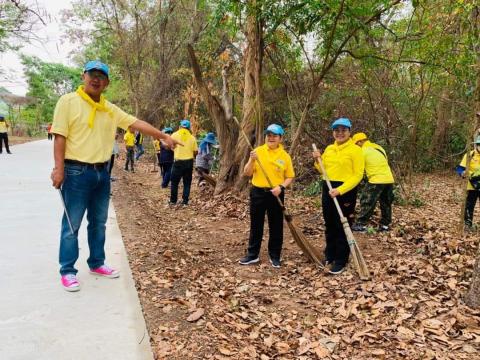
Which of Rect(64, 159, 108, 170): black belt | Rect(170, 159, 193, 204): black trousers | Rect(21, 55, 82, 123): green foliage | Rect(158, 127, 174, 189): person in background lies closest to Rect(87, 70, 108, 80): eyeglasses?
Rect(64, 159, 108, 170): black belt

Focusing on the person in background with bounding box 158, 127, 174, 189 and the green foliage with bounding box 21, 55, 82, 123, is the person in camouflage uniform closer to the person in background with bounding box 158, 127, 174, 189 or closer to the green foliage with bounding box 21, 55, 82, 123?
the person in background with bounding box 158, 127, 174, 189

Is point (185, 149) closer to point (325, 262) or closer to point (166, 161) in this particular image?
point (166, 161)

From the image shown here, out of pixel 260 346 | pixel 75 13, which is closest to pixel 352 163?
pixel 260 346

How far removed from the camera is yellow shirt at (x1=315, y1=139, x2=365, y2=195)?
15.6 ft

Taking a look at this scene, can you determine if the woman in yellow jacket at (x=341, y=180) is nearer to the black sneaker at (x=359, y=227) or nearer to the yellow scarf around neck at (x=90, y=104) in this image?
the black sneaker at (x=359, y=227)

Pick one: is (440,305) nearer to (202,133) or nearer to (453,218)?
(453,218)

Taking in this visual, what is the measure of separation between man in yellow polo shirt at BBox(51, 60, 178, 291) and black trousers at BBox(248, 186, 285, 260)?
1944mm

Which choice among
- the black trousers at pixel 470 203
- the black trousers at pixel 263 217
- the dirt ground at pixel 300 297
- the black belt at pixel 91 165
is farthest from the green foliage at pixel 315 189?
the black belt at pixel 91 165

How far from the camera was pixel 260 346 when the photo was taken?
3.43 m

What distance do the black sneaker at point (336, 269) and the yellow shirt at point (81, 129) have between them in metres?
3.02

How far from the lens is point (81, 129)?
367 cm

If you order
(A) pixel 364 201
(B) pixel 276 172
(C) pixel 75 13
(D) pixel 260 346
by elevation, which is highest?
(C) pixel 75 13

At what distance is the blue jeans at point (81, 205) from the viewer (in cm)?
369

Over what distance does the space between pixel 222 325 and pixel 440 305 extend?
2.22 metres
